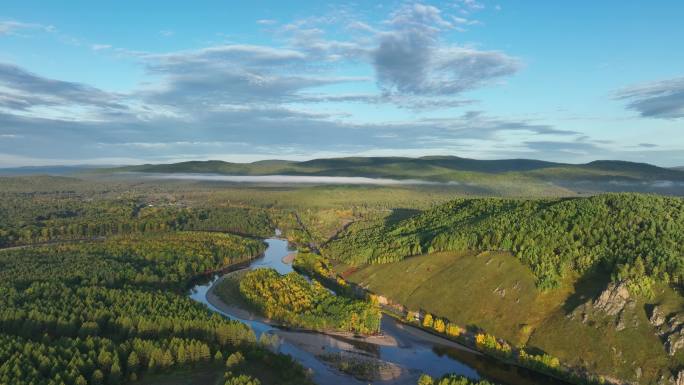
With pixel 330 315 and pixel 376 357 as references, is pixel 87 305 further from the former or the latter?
pixel 376 357

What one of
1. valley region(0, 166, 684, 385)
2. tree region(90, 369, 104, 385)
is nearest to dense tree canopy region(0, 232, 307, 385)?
tree region(90, 369, 104, 385)

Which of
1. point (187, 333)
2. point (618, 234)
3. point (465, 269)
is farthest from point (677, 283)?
point (187, 333)

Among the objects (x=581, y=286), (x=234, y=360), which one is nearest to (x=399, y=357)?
(x=234, y=360)

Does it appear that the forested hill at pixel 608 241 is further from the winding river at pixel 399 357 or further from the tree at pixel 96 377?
the tree at pixel 96 377

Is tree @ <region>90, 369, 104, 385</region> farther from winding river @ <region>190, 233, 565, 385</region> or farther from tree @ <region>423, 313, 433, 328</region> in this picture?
tree @ <region>423, 313, 433, 328</region>

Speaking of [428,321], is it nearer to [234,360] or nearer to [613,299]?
[613,299]
